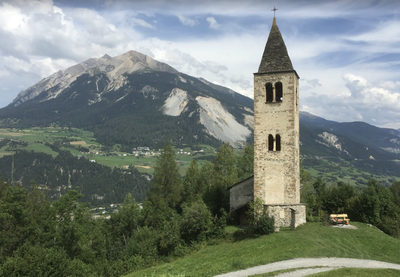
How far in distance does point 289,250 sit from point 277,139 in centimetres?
1147

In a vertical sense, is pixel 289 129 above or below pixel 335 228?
above

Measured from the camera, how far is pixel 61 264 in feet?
81.5

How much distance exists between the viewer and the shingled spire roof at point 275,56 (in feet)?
101

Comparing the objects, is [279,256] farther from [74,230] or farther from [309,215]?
[74,230]

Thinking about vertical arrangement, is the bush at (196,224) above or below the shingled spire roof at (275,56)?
below

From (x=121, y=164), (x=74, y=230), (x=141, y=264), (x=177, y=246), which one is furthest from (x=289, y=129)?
(x=121, y=164)

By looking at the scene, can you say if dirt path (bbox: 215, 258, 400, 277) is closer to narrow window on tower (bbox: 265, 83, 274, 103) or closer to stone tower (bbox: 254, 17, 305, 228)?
stone tower (bbox: 254, 17, 305, 228)

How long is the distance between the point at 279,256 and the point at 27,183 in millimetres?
177444

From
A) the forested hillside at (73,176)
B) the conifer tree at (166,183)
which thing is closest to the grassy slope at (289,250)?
the conifer tree at (166,183)

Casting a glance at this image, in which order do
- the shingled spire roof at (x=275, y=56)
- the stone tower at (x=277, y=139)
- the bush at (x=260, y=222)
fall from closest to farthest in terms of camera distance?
the bush at (x=260, y=222) < the stone tower at (x=277, y=139) < the shingled spire roof at (x=275, y=56)

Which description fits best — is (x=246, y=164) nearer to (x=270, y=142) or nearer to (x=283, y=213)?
(x=270, y=142)

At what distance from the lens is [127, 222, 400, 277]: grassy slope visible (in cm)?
2142

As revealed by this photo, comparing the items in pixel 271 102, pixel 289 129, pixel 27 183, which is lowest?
pixel 27 183

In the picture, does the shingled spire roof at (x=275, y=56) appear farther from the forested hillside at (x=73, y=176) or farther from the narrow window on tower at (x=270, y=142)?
the forested hillside at (x=73, y=176)
